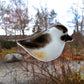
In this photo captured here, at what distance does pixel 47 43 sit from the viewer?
569 mm

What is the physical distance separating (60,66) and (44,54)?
0.70 metres

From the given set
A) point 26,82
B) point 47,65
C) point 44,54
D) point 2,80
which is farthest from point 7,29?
point 44,54

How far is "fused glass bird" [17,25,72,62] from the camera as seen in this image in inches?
21.1

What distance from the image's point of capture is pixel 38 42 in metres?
0.54

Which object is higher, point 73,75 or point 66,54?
point 66,54

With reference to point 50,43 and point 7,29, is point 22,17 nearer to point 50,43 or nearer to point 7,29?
point 50,43

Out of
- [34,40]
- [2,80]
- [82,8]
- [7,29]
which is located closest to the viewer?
[34,40]

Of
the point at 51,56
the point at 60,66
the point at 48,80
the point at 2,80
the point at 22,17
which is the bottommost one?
the point at 2,80

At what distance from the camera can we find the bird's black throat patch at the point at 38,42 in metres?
0.52

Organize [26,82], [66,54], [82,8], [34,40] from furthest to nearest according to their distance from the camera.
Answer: [26,82]
[82,8]
[66,54]
[34,40]

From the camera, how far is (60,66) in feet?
3.99

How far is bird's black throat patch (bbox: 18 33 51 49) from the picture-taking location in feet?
1.71

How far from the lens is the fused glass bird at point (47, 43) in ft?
1.76

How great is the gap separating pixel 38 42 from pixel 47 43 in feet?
0.17
